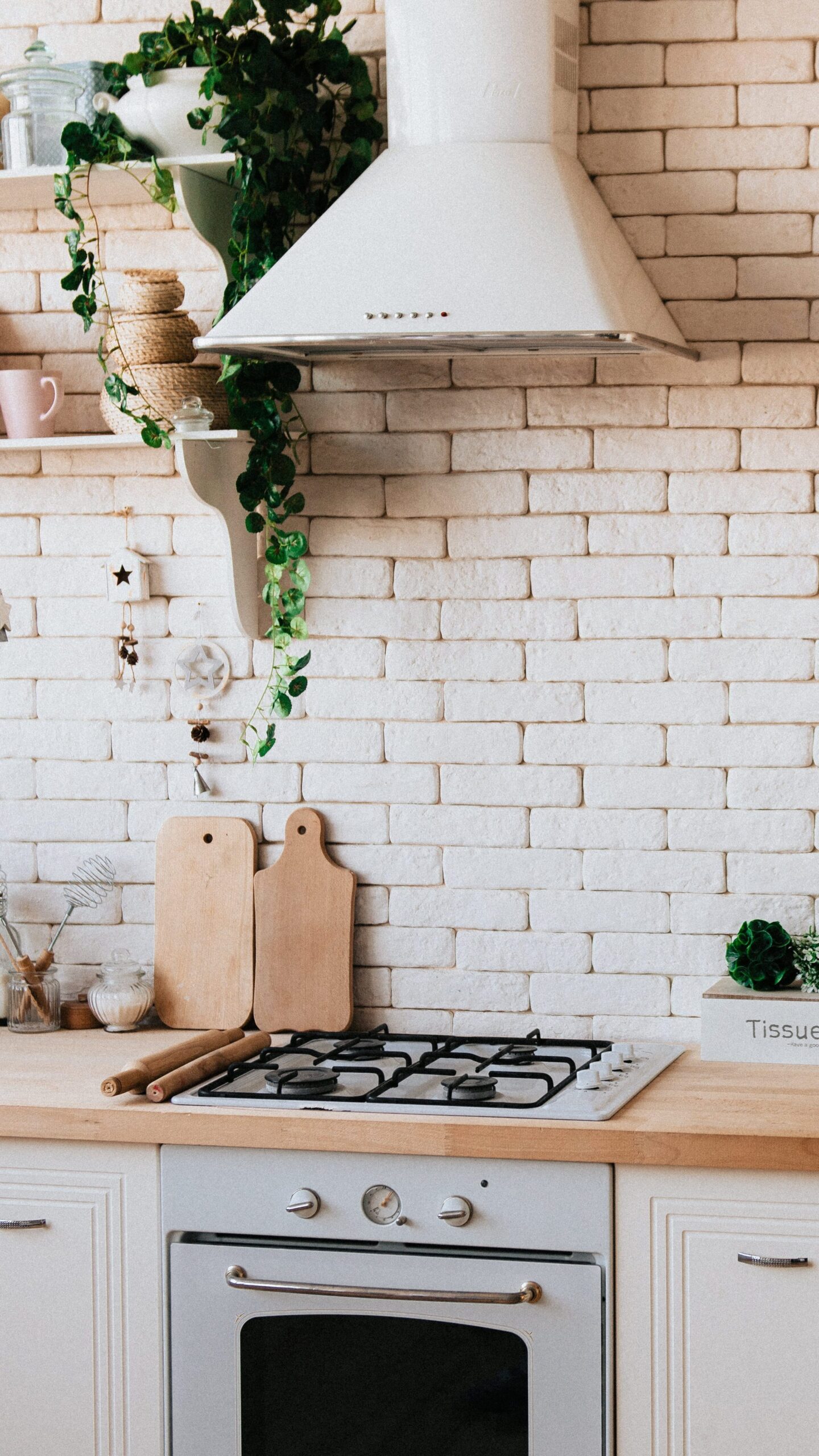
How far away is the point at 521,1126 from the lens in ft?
6.46

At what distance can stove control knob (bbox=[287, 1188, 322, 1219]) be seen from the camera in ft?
6.64

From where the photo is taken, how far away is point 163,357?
245 centimetres

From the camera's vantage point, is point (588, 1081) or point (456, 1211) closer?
point (456, 1211)

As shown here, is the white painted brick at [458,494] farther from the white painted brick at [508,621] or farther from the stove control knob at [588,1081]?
the stove control knob at [588,1081]

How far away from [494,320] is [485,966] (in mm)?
1058

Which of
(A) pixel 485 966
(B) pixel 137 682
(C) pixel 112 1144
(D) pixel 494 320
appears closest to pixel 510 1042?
(A) pixel 485 966

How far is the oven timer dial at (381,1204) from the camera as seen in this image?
79.4 inches

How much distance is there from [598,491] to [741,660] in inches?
13.6

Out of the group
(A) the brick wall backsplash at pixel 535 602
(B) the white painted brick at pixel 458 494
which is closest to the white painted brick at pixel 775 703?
(A) the brick wall backsplash at pixel 535 602

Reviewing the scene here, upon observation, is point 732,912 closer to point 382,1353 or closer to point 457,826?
point 457,826

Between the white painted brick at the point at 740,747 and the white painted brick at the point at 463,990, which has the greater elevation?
the white painted brick at the point at 740,747

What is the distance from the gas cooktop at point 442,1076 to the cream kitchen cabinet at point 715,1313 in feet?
0.49

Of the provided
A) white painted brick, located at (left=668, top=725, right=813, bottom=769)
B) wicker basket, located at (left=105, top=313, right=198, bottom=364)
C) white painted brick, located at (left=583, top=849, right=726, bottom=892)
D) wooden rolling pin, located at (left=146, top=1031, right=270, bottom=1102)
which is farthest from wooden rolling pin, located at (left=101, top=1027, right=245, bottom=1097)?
wicker basket, located at (left=105, top=313, right=198, bottom=364)

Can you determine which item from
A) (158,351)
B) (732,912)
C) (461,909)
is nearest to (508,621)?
(461,909)
